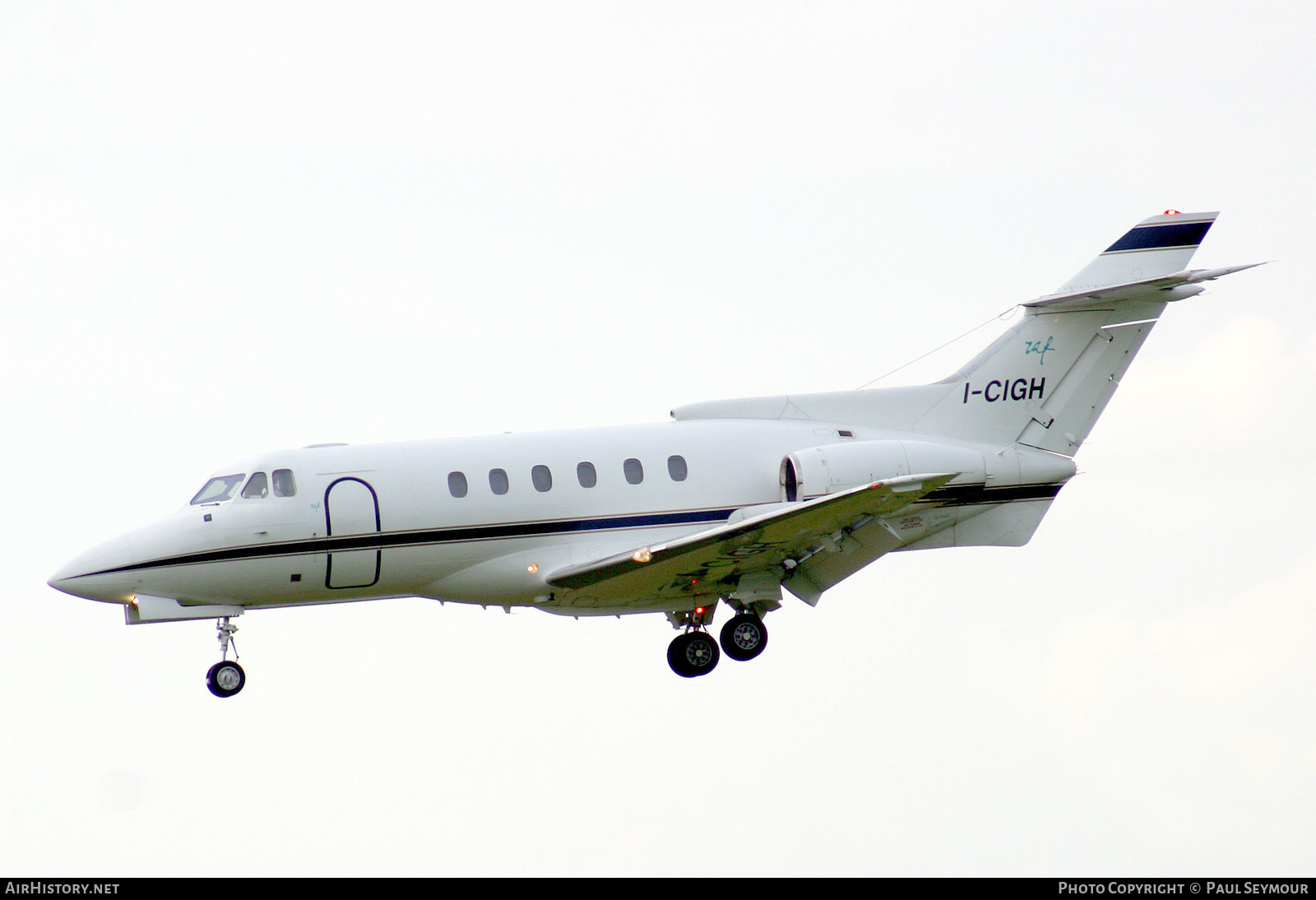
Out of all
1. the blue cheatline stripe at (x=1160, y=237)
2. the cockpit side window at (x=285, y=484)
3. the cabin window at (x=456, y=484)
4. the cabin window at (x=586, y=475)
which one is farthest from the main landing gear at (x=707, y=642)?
the blue cheatline stripe at (x=1160, y=237)

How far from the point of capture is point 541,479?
952 inches

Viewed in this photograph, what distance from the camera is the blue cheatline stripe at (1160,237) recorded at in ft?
89.9

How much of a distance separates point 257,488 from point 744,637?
7379 millimetres

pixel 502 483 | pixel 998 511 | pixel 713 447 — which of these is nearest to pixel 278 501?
pixel 502 483

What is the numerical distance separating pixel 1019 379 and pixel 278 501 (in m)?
11.8

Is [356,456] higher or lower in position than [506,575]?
higher

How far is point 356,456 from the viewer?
2377 centimetres

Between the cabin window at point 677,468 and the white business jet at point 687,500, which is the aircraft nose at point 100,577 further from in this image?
the cabin window at point 677,468

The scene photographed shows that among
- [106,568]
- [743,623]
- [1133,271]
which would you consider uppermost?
[1133,271]

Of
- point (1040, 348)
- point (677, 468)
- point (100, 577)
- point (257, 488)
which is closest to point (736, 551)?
point (677, 468)

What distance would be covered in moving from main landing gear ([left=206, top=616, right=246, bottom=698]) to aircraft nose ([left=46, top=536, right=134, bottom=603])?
135 cm

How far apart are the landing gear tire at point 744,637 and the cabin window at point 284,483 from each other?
21.8 ft

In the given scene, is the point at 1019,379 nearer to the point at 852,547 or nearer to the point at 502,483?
the point at 852,547

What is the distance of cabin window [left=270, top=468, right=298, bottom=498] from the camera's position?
2333 centimetres
